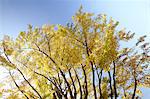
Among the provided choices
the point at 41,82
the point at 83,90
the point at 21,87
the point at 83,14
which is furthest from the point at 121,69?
the point at 21,87

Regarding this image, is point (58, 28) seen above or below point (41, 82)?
above

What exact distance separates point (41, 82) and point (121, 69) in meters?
4.14

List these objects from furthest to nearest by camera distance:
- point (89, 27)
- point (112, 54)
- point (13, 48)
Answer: point (13, 48), point (89, 27), point (112, 54)

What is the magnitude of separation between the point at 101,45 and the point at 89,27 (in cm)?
110

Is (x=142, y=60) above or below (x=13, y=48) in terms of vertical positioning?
below

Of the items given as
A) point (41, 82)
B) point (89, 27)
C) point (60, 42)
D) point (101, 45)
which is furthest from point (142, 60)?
point (41, 82)

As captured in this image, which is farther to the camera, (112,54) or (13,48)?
(13,48)

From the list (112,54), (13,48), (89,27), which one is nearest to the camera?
(112,54)

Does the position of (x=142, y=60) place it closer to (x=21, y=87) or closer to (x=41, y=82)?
(x=41, y=82)

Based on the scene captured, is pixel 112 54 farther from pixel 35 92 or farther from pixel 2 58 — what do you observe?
pixel 2 58

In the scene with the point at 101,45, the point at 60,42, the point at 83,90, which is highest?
the point at 60,42

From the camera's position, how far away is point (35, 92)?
1352 centimetres

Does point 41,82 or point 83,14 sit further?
point 41,82

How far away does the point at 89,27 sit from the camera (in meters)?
12.9
